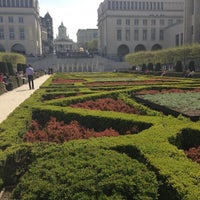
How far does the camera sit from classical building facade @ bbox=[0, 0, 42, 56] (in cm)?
8381

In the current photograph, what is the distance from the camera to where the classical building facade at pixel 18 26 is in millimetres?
83812

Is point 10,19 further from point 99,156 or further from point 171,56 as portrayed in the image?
point 99,156

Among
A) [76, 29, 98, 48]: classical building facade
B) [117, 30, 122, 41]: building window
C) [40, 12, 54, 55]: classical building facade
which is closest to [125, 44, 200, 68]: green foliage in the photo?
[117, 30, 122, 41]: building window

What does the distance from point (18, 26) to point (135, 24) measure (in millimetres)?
33910

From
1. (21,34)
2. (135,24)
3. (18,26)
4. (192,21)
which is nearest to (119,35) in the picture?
(135,24)

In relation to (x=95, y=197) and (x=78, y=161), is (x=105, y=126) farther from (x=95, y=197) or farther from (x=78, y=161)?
(x=95, y=197)

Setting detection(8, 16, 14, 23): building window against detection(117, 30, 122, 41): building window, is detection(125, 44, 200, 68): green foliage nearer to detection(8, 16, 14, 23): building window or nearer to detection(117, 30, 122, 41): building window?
detection(117, 30, 122, 41): building window

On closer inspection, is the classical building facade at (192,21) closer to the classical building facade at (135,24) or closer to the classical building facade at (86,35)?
the classical building facade at (135,24)

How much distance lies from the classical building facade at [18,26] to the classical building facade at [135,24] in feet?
70.3

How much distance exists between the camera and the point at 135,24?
90875mm

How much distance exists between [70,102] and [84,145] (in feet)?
18.3

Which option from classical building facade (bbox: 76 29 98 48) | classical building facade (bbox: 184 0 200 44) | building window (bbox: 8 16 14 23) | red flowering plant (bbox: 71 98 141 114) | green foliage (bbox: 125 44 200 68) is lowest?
red flowering plant (bbox: 71 98 141 114)

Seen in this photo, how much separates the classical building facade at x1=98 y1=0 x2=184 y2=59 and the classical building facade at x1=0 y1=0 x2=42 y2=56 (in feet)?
70.3

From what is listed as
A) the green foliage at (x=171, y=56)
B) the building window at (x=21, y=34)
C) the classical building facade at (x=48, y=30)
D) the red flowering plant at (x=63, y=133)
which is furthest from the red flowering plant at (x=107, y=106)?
the classical building facade at (x=48, y=30)
